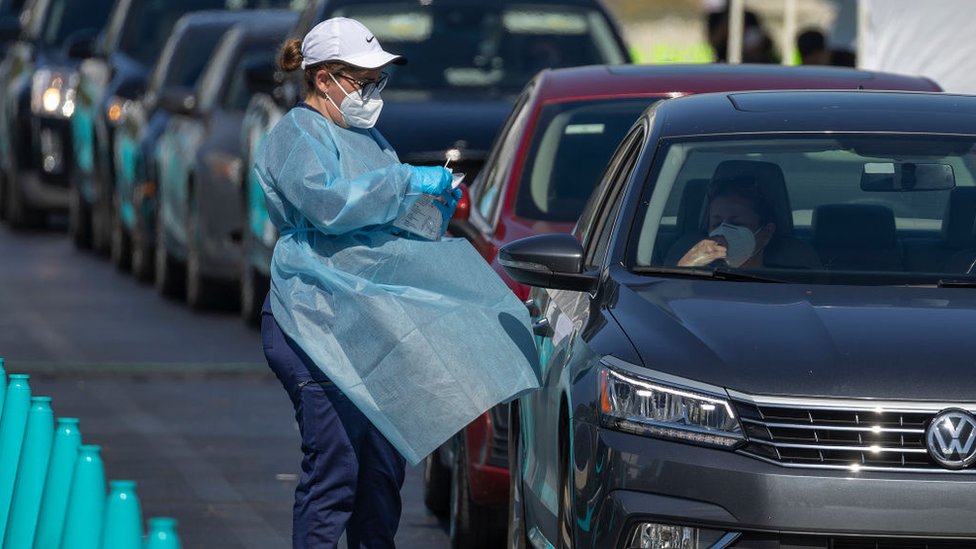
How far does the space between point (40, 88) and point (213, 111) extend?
20.8ft

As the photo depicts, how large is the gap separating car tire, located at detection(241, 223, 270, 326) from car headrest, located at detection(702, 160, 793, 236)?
8.73 metres

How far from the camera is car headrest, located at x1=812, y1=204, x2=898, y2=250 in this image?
23.9 feet

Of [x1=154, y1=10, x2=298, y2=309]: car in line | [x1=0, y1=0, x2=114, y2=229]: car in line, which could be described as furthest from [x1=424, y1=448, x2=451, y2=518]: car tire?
[x1=0, y1=0, x2=114, y2=229]: car in line

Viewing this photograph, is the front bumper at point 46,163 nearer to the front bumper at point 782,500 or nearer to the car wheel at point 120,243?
the car wheel at point 120,243

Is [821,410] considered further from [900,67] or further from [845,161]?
[900,67]

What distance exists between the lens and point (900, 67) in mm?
17516

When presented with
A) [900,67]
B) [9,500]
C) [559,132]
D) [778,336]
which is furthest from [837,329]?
[900,67]

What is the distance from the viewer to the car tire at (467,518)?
29.5ft

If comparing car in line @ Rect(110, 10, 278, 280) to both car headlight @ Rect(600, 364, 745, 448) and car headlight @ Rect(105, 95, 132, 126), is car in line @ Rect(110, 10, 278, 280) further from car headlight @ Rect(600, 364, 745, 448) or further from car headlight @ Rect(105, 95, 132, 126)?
car headlight @ Rect(600, 364, 745, 448)

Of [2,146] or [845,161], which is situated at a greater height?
[845,161]

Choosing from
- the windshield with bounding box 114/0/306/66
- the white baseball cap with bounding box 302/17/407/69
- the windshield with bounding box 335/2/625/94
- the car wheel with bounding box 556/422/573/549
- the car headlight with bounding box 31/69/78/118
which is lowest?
the car headlight with bounding box 31/69/78/118

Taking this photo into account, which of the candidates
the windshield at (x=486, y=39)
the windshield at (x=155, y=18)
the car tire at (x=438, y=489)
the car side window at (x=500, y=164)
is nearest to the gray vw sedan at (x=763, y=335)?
the car side window at (x=500, y=164)

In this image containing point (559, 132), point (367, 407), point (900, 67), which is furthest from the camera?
point (900, 67)

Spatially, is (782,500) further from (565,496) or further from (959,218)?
(959,218)
